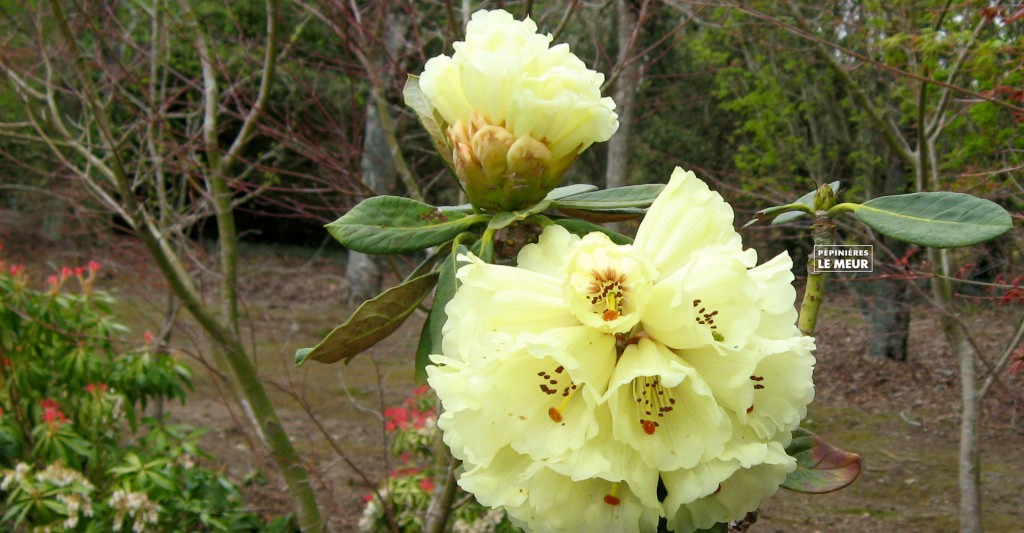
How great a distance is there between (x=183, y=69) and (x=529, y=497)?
32.2ft

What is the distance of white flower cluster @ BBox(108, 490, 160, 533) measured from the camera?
340 cm

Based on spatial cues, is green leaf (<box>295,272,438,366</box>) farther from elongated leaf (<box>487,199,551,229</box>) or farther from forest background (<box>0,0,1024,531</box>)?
forest background (<box>0,0,1024,531</box>)

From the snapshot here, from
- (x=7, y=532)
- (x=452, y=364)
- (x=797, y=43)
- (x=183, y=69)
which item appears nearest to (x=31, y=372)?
(x=7, y=532)

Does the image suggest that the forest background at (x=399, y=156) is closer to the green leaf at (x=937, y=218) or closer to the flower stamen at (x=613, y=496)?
the green leaf at (x=937, y=218)

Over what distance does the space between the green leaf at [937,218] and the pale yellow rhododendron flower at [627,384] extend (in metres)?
0.14

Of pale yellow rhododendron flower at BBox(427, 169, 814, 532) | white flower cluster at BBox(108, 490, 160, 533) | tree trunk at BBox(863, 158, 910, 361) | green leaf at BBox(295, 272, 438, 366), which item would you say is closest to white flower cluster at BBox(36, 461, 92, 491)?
white flower cluster at BBox(108, 490, 160, 533)

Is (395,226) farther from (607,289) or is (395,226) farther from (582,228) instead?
(607,289)

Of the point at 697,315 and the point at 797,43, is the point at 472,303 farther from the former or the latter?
the point at 797,43

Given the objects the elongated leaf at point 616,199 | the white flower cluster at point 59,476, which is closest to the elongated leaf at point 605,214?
the elongated leaf at point 616,199

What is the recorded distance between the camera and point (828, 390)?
692cm

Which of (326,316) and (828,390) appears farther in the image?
(326,316)

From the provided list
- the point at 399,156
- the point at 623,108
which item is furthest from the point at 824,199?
the point at 623,108

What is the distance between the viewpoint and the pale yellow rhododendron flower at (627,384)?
63cm

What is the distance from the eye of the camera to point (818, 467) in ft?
2.55
